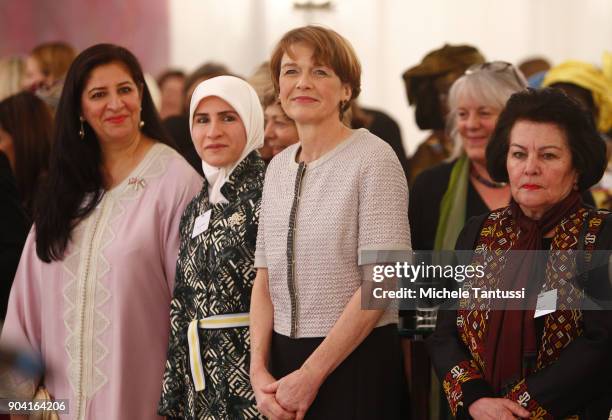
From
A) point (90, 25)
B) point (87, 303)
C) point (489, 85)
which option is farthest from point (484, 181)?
point (90, 25)

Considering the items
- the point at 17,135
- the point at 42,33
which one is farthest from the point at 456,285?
the point at 42,33

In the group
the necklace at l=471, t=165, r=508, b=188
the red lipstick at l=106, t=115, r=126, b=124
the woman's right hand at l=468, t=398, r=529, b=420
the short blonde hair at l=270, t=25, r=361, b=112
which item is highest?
the short blonde hair at l=270, t=25, r=361, b=112

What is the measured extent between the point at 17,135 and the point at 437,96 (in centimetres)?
186

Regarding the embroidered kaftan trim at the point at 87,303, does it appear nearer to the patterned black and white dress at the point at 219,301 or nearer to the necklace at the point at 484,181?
the patterned black and white dress at the point at 219,301

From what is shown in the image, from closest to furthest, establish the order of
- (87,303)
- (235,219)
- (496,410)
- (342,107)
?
(496,410), (342,107), (235,219), (87,303)

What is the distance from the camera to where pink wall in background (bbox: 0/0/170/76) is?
297 inches

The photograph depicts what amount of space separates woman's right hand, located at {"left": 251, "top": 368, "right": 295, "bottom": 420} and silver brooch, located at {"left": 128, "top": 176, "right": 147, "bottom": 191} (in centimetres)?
92

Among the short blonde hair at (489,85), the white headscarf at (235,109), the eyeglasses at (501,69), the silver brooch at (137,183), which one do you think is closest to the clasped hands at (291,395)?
the white headscarf at (235,109)

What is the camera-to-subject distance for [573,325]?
252 centimetres

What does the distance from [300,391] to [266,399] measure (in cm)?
11

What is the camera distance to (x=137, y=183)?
11.5ft

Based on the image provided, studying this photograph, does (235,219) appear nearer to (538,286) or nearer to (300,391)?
(300,391)

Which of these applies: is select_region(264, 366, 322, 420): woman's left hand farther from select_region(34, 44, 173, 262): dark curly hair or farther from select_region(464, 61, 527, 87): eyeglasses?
select_region(464, 61, 527, 87): eyeglasses

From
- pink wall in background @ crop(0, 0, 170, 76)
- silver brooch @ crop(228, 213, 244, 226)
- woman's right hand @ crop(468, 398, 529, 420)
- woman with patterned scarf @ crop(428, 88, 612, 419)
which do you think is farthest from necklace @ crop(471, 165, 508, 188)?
pink wall in background @ crop(0, 0, 170, 76)
